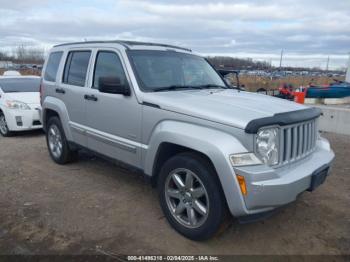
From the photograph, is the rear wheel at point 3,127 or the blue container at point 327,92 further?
the blue container at point 327,92

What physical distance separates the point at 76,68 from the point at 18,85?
4.93 meters

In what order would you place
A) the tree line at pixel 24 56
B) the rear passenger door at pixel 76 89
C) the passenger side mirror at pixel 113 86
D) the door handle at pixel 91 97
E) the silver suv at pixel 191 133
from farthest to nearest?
the tree line at pixel 24 56
the rear passenger door at pixel 76 89
the door handle at pixel 91 97
the passenger side mirror at pixel 113 86
the silver suv at pixel 191 133

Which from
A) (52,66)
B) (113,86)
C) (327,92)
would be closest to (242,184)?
(113,86)

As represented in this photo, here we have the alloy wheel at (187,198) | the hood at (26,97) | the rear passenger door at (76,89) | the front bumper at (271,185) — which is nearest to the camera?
the front bumper at (271,185)

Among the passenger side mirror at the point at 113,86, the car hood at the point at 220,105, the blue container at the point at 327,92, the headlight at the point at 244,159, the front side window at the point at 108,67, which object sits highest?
the front side window at the point at 108,67

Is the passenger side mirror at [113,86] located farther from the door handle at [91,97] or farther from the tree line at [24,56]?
the tree line at [24,56]

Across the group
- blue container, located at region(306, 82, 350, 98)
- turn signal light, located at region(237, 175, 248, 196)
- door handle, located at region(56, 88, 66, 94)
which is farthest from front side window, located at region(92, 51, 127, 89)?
blue container, located at region(306, 82, 350, 98)

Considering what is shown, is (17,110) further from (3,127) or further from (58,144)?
(58,144)

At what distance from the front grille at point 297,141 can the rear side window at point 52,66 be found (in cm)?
414

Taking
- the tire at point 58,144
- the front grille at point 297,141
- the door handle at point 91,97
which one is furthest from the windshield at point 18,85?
the front grille at point 297,141

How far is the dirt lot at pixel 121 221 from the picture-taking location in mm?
3408

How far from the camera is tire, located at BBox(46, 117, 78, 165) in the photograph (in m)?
5.74

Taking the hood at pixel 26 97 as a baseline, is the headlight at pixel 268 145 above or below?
above

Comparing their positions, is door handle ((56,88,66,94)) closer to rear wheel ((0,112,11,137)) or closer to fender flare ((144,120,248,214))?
fender flare ((144,120,248,214))
